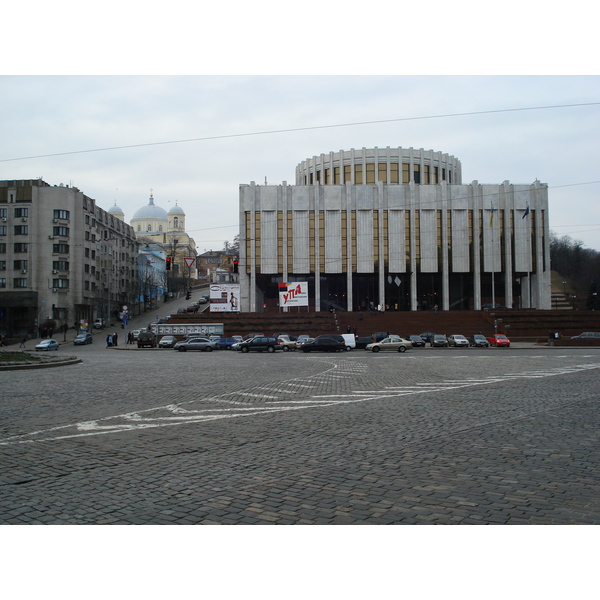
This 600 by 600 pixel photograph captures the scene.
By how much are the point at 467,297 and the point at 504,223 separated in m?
11.2

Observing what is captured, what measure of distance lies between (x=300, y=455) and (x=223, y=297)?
2207 inches

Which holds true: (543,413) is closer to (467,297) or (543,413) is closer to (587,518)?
(587,518)

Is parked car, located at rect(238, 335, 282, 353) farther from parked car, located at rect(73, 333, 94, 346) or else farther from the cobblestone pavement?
the cobblestone pavement

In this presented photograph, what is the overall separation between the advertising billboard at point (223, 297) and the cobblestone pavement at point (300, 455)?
46.9 meters

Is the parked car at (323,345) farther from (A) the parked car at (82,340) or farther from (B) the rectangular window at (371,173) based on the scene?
(B) the rectangular window at (371,173)

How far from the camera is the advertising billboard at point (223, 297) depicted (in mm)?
62938

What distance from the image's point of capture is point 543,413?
11.6 meters

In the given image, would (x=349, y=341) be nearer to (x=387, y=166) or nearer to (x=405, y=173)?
(x=387, y=166)

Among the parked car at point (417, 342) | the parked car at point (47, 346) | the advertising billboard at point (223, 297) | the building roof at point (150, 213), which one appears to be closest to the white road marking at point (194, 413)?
the parked car at point (417, 342)

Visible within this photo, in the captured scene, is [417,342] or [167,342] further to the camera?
[167,342]

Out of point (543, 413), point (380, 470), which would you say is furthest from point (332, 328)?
point (380, 470)

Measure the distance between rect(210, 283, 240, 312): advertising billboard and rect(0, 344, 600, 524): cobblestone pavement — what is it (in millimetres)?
46904

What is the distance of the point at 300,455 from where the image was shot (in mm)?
7992

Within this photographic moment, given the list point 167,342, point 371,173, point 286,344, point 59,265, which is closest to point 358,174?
point 371,173
